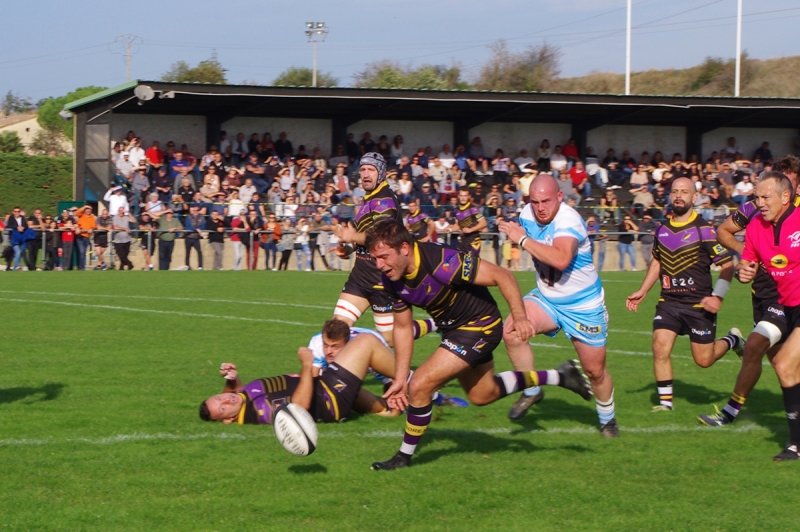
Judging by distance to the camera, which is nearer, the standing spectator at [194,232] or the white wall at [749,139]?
the standing spectator at [194,232]

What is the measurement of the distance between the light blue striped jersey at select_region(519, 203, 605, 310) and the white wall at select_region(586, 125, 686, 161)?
31.2 metres

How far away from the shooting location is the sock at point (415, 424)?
612 centimetres

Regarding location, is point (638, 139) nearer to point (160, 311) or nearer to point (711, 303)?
point (160, 311)

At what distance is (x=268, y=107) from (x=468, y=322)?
1112 inches

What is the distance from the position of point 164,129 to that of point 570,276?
89.0 feet

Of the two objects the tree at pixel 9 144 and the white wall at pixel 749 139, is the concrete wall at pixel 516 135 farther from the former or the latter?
the tree at pixel 9 144

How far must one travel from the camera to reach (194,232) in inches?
1021

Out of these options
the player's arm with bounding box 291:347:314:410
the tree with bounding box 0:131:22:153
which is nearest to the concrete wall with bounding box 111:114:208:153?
the player's arm with bounding box 291:347:314:410

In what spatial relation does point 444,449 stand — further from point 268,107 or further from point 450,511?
point 268,107

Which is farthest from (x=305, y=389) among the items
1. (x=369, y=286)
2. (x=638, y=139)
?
(x=638, y=139)

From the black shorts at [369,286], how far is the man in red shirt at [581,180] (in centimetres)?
2447

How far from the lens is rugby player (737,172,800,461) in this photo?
6.43 meters

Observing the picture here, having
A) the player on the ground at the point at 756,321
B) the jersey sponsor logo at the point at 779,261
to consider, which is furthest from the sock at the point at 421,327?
the jersey sponsor logo at the point at 779,261

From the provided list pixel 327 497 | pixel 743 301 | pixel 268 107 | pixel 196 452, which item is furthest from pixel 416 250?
pixel 268 107
